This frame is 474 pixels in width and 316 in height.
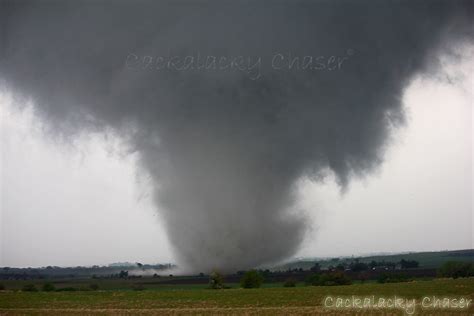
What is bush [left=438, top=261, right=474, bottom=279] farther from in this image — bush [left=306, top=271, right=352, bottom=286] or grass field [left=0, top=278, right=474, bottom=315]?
grass field [left=0, top=278, right=474, bottom=315]

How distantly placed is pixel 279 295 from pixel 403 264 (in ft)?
310

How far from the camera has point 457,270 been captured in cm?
8581

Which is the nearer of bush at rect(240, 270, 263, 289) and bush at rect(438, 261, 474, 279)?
bush at rect(240, 270, 263, 289)

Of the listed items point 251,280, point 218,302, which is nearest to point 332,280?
point 251,280

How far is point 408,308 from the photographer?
4069 cm

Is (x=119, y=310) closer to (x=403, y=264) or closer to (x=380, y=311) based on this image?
(x=380, y=311)

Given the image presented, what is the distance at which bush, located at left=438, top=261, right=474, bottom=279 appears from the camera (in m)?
83.6

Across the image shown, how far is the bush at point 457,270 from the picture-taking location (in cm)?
8362

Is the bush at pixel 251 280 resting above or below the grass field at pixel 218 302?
above

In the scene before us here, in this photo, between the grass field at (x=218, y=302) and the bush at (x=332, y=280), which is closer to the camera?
the grass field at (x=218, y=302)

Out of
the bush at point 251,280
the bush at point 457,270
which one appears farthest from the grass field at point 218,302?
the bush at point 457,270

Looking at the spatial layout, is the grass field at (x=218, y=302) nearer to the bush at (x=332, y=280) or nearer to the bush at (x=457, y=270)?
the bush at (x=332, y=280)

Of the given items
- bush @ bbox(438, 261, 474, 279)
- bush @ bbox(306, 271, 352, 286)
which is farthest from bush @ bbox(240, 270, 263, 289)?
bush @ bbox(438, 261, 474, 279)

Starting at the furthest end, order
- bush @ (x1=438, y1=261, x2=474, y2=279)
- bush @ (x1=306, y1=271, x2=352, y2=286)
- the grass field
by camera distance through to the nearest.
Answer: bush @ (x1=438, y1=261, x2=474, y2=279) < bush @ (x1=306, y1=271, x2=352, y2=286) < the grass field
